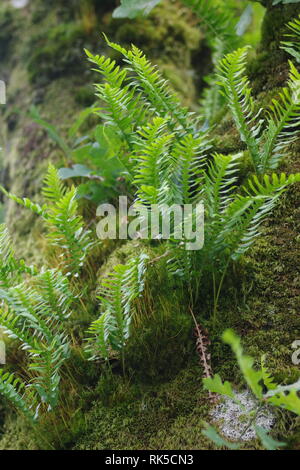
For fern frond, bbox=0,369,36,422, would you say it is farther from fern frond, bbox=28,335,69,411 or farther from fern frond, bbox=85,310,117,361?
fern frond, bbox=85,310,117,361

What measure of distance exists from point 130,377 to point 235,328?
411 mm

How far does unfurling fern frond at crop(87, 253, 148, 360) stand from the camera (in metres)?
1.38

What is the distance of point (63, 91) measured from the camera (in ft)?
10.4

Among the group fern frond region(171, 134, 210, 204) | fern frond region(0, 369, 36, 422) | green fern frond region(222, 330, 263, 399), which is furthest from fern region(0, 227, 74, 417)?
green fern frond region(222, 330, 263, 399)

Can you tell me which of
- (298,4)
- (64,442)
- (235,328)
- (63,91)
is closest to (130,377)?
(64,442)

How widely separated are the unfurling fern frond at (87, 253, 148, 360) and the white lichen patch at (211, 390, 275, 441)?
0.39 m

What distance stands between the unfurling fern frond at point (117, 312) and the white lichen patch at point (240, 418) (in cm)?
39

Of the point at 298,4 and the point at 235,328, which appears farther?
the point at 298,4

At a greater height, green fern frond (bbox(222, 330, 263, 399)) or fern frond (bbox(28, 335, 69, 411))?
green fern frond (bbox(222, 330, 263, 399))

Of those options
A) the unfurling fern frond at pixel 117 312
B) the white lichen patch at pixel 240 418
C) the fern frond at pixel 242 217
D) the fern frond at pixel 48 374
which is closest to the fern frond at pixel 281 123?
the fern frond at pixel 242 217

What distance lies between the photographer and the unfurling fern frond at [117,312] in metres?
1.38

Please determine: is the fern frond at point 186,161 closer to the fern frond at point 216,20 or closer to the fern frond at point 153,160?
the fern frond at point 153,160
